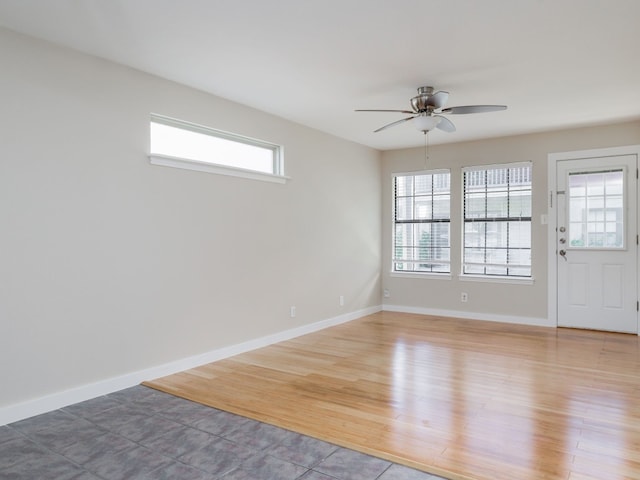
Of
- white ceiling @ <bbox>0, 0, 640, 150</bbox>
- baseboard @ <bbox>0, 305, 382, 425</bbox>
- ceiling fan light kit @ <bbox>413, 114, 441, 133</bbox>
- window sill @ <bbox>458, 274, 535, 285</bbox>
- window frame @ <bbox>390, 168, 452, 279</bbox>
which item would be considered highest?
white ceiling @ <bbox>0, 0, 640, 150</bbox>

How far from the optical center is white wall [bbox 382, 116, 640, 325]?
18.5 feet

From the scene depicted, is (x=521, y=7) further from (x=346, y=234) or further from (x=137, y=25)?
(x=346, y=234)

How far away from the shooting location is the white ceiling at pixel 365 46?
2.65 meters

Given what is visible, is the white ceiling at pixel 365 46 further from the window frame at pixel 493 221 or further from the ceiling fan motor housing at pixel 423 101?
the window frame at pixel 493 221

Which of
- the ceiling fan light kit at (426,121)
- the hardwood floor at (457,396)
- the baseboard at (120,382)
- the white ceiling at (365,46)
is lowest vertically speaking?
the hardwood floor at (457,396)

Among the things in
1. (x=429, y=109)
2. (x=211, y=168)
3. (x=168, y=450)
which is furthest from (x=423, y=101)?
(x=168, y=450)

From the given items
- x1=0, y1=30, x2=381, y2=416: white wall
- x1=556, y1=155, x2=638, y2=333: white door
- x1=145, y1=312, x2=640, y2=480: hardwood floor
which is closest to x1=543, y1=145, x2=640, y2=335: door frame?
x1=556, y1=155, x2=638, y2=333: white door

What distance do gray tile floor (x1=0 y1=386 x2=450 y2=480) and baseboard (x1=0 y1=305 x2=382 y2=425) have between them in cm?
7

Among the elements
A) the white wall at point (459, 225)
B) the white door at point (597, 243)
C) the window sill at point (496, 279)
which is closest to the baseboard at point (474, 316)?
the white wall at point (459, 225)

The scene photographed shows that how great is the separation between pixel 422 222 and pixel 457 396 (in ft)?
12.4

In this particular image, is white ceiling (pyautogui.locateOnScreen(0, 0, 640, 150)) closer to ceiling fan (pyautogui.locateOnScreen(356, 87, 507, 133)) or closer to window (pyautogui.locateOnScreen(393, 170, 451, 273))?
ceiling fan (pyautogui.locateOnScreen(356, 87, 507, 133))

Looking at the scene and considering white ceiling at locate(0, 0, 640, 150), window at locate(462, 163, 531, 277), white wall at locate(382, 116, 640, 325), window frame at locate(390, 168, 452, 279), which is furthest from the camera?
window frame at locate(390, 168, 452, 279)

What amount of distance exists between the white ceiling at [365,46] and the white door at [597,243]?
1075mm

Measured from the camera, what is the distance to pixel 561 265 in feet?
18.7
